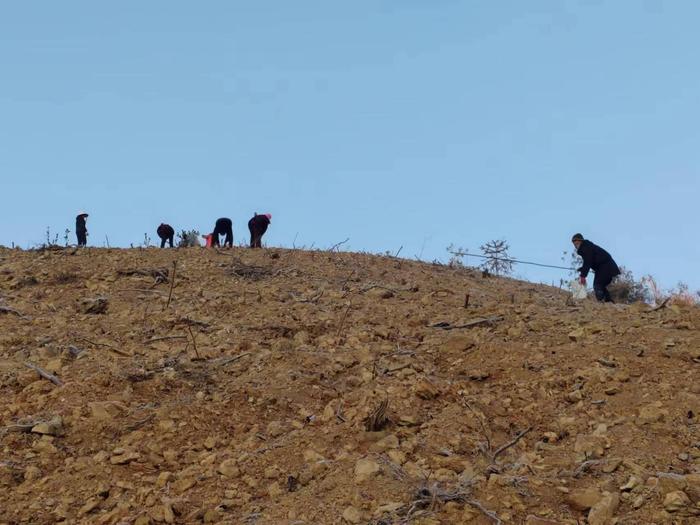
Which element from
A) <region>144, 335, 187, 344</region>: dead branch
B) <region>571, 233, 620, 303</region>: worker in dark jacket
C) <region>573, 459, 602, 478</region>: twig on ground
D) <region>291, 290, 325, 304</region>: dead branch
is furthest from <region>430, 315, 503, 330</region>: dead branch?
<region>571, 233, 620, 303</region>: worker in dark jacket

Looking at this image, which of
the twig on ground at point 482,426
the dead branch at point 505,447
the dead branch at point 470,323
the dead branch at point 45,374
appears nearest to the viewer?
the dead branch at point 505,447

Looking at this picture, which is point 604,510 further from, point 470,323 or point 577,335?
point 470,323

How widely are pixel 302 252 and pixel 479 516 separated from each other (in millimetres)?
7925

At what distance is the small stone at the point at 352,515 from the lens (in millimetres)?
3978

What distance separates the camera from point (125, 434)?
16.8 ft

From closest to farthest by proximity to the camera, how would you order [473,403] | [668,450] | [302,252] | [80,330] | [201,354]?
[668,450], [473,403], [201,354], [80,330], [302,252]

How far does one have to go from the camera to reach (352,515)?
4008 millimetres

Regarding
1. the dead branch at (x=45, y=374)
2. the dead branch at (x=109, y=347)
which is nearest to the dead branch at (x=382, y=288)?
the dead branch at (x=109, y=347)

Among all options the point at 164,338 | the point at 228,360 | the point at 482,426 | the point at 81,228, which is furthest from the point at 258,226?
the point at 482,426

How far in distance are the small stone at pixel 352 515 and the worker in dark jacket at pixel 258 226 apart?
9641mm

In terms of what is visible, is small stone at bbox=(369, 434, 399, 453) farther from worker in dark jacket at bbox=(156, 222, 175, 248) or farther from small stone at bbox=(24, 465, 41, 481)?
worker in dark jacket at bbox=(156, 222, 175, 248)

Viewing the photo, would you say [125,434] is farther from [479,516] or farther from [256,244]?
[256,244]

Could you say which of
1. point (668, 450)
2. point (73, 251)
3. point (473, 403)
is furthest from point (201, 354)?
point (73, 251)

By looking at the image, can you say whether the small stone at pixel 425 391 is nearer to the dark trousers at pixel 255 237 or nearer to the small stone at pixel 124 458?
the small stone at pixel 124 458
